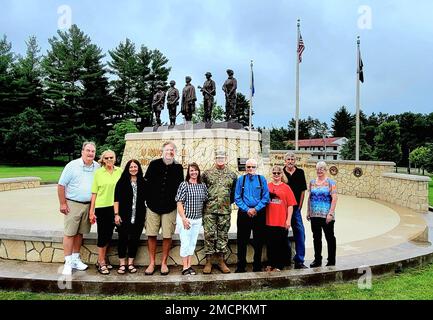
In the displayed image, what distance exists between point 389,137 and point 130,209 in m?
43.0

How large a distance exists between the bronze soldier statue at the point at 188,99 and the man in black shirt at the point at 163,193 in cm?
845

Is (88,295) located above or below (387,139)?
below

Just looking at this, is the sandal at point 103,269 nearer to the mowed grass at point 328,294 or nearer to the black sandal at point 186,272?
the mowed grass at point 328,294

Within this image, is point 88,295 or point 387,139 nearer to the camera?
point 88,295

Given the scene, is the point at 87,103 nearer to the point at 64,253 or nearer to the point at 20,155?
the point at 20,155

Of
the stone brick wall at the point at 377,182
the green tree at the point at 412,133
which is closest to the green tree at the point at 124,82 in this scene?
the stone brick wall at the point at 377,182

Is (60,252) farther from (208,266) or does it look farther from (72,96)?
(72,96)

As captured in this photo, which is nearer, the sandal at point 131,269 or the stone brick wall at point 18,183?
the sandal at point 131,269

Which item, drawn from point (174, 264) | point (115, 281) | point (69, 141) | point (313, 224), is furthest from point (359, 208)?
point (69, 141)

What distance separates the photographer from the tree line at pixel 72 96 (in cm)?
3495

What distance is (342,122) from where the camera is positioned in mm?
68438

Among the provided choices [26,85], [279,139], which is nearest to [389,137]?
[279,139]
